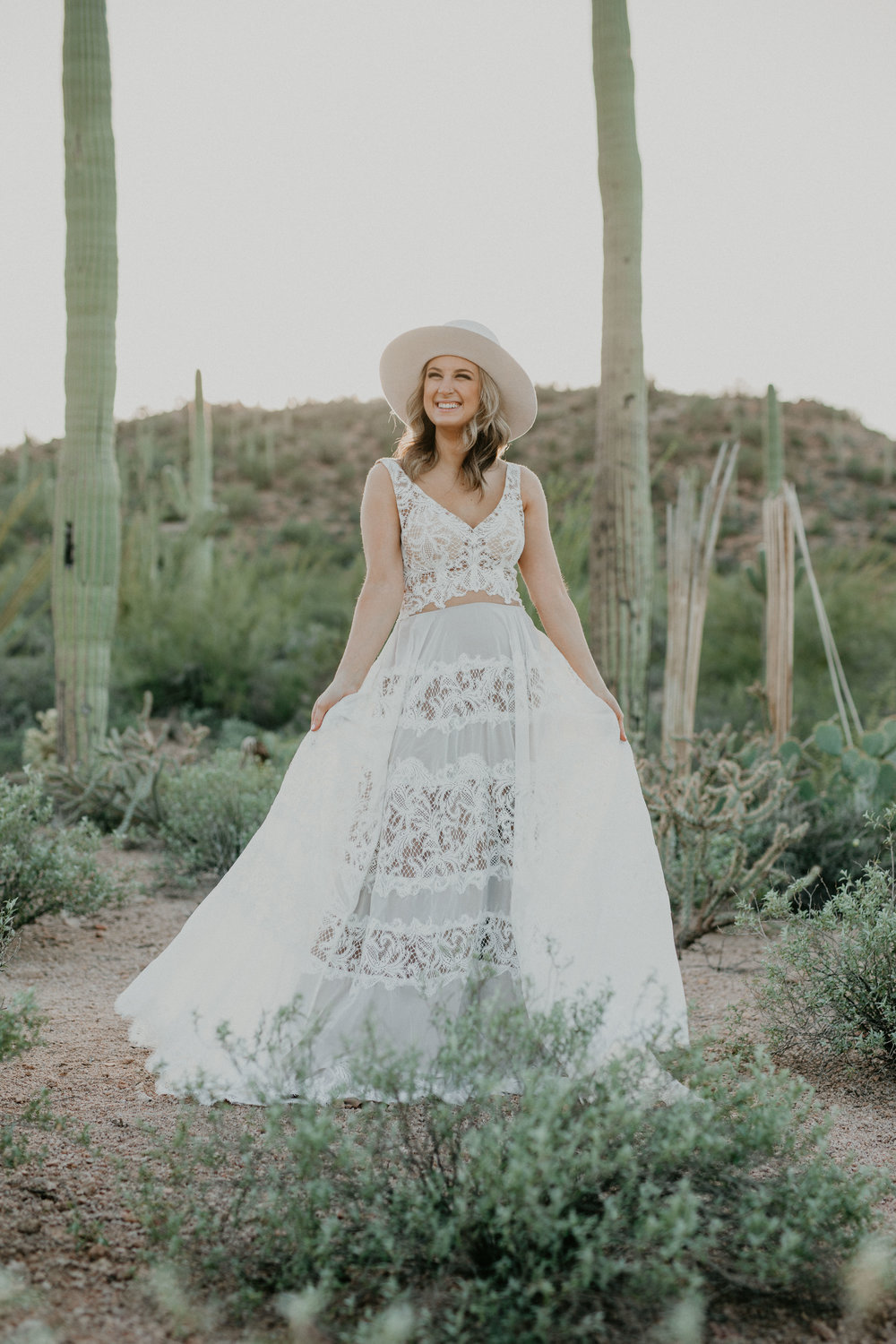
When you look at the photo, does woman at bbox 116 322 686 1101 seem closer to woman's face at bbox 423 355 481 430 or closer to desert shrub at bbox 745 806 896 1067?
woman's face at bbox 423 355 481 430

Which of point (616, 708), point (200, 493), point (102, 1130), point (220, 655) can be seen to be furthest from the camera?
point (200, 493)

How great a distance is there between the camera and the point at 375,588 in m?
3.15

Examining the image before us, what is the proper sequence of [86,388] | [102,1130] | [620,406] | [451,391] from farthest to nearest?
[86,388] → [620,406] → [451,391] → [102,1130]

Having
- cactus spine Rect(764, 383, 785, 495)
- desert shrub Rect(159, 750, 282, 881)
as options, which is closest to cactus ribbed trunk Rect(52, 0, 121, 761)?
desert shrub Rect(159, 750, 282, 881)

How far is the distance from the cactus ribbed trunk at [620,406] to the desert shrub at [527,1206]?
4279 mm

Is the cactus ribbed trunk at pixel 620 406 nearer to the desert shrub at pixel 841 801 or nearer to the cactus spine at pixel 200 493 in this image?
the desert shrub at pixel 841 801

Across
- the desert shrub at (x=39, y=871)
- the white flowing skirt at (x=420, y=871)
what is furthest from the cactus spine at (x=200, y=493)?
the white flowing skirt at (x=420, y=871)

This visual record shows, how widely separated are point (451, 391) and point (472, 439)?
16 cm

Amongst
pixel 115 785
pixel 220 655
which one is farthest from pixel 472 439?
pixel 220 655

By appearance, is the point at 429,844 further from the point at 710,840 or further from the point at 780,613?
the point at 780,613

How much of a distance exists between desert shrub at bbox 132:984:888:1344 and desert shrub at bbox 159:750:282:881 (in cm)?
318

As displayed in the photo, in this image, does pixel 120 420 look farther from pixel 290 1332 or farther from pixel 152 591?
pixel 290 1332

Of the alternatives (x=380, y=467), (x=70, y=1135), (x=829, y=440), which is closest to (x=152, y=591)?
(x=380, y=467)

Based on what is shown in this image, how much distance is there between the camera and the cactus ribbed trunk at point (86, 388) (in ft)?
21.5
